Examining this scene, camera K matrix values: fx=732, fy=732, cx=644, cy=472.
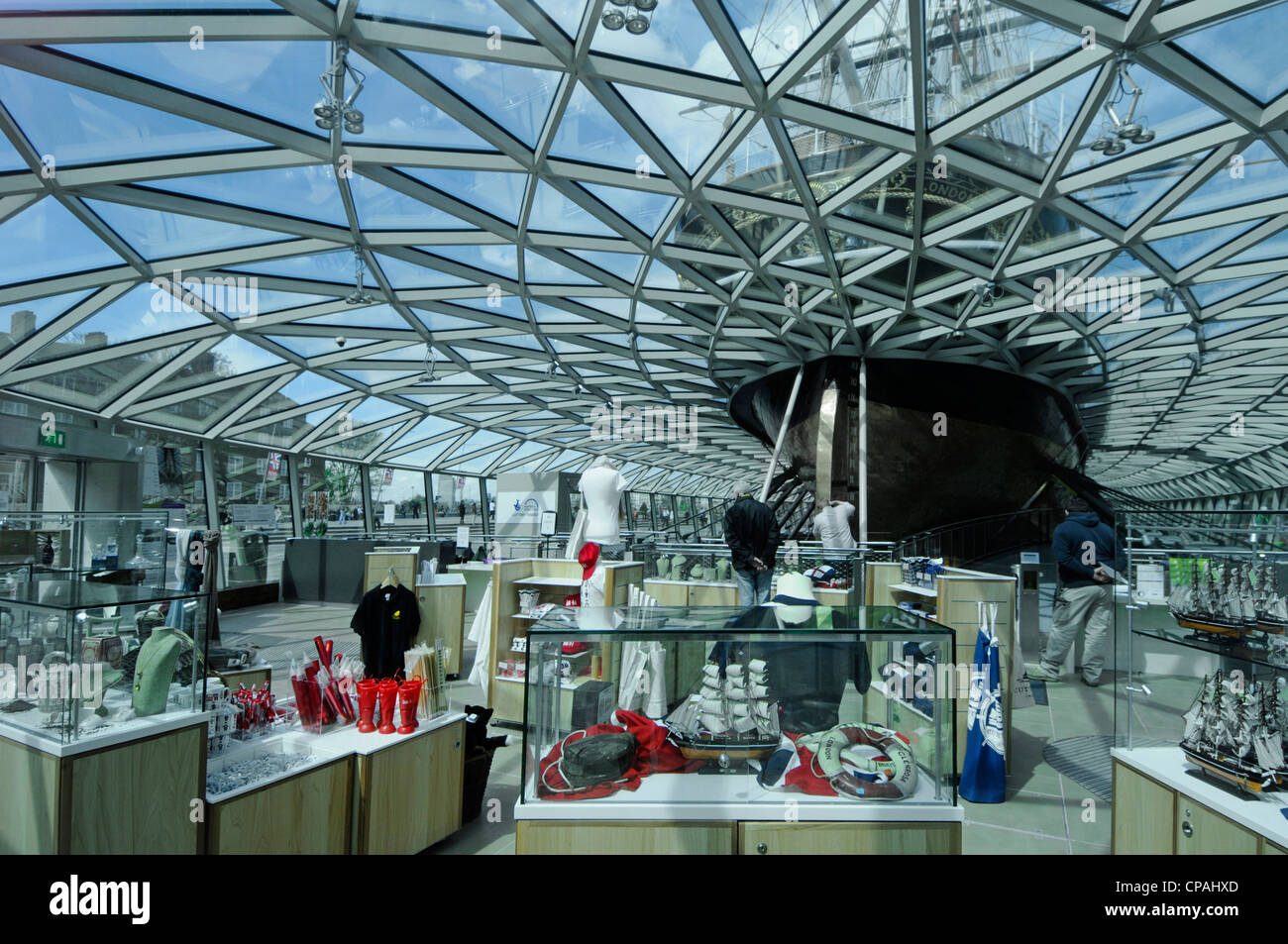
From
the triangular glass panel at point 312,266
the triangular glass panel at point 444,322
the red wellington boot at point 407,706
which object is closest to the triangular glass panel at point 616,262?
the triangular glass panel at point 444,322

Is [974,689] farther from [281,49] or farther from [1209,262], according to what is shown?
[1209,262]

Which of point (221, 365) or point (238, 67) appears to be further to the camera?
point (221, 365)

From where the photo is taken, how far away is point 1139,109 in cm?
895

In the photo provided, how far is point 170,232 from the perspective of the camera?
37.1 feet

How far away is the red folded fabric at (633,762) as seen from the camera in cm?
342

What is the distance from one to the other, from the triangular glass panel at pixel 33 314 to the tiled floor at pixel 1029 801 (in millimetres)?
7435

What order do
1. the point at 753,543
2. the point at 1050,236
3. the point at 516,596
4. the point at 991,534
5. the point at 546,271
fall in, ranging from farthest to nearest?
the point at 991,534
the point at 546,271
the point at 1050,236
the point at 516,596
the point at 753,543

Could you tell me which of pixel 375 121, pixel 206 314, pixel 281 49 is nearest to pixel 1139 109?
pixel 375 121

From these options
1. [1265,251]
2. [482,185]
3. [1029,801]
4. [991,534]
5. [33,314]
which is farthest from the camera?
[991,534]

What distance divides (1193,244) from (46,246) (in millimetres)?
18213

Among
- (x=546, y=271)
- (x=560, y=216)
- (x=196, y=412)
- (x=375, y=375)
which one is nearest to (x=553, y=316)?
(x=546, y=271)

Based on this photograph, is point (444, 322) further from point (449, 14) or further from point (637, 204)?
point (449, 14)
